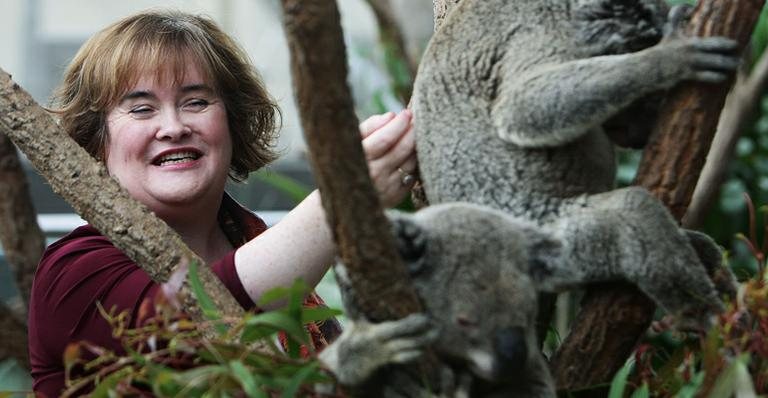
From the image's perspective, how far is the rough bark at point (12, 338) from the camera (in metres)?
2.83

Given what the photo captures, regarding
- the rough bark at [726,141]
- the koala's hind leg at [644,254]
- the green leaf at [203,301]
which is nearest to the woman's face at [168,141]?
the green leaf at [203,301]

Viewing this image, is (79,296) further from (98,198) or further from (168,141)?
(168,141)

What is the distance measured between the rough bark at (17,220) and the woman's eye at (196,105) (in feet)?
2.97

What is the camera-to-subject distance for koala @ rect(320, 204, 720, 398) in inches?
62.7

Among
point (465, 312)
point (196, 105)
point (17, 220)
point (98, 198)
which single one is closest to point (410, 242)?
point (465, 312)

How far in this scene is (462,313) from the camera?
5.47ft

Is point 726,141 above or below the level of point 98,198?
below

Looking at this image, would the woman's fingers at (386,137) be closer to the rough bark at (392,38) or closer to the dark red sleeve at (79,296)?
the dark red sleeve at (79,296)

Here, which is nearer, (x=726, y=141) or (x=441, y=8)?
(x=441, y=8)

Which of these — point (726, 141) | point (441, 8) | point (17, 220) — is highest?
point (441, 8)

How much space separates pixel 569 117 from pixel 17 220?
2012 mm

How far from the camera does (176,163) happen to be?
261 cm

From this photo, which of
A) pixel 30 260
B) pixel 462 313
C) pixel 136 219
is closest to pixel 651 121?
pixel 462 313

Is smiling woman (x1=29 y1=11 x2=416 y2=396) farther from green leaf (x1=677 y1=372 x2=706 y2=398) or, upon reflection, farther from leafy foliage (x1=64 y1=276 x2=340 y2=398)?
green leaf (x1=677 y1=372 x2=706 y2=398)
